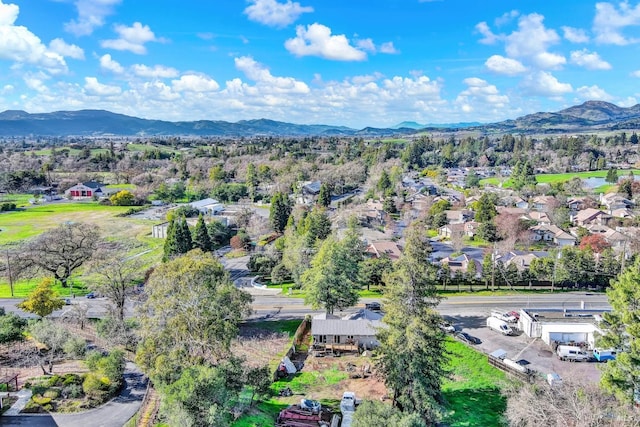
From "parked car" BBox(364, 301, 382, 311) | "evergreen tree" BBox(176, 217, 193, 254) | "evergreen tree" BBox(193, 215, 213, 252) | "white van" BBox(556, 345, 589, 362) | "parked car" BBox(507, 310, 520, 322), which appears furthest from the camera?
"evergreen tree" BBox(193, 215, 213, 252)

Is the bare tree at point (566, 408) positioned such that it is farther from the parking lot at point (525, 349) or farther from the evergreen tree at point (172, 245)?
the evergreen tree at point (172, 245)

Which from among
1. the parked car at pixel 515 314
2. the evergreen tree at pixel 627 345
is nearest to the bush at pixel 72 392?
the evergreen tree at pixel 627 345

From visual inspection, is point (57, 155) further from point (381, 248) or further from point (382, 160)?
point (381, 248)

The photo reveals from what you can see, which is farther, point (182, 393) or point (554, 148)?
point (554, 148)

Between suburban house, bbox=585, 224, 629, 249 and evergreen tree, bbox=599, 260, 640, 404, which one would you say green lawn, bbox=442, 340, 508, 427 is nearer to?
evergreen tree, bbox=599, 260, 640, 404

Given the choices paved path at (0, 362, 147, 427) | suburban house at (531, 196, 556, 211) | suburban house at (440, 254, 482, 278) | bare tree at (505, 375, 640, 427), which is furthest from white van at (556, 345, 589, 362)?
suburban house at (531, 196, 556, 211)

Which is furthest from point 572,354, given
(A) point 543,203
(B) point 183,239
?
(A) point 543,203

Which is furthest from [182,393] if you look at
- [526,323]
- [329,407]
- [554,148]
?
[554,148]
